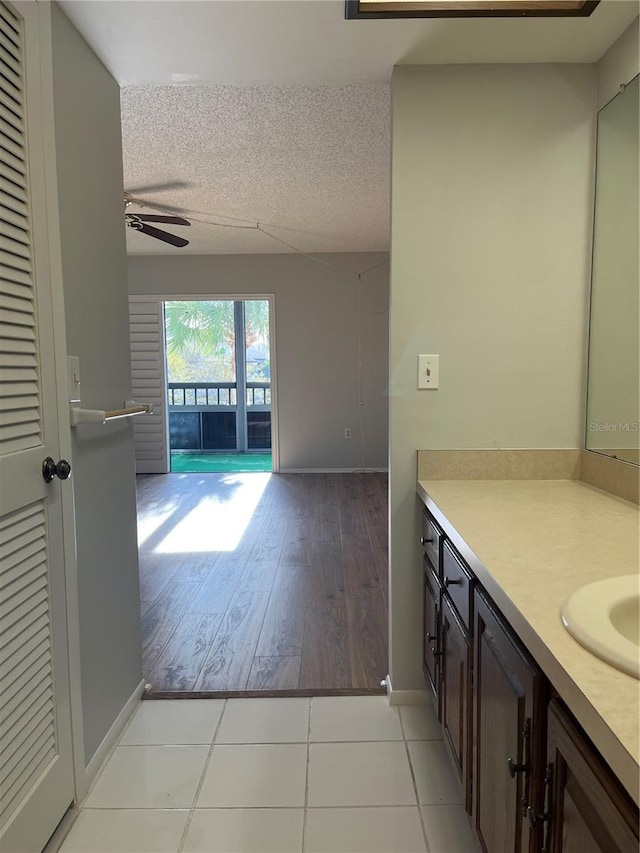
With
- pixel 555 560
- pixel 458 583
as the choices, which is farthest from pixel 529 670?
pixel 458 583

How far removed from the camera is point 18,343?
1235 millimetres

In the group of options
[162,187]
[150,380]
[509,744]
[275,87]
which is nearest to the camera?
[509,744]

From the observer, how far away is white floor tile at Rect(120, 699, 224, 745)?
1.80 meters

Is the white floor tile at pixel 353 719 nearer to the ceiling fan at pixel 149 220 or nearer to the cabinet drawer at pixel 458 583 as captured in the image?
the cabinet drawer at pixel 458 583

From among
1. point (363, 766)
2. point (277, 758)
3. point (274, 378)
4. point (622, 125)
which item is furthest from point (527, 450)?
point (274, 378)

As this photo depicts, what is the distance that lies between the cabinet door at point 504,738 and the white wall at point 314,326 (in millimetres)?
4907

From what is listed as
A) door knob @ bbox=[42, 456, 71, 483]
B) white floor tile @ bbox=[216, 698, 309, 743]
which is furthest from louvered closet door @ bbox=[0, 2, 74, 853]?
white floor tile @ bbox=[216, 698, 309, 743]

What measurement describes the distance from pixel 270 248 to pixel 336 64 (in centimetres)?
412

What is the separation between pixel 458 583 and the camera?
1351 millimetres

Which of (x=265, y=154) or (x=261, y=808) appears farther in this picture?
(x=265, y=154)

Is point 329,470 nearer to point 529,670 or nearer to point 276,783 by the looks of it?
point 276,783

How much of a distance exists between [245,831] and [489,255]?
187 centimetres

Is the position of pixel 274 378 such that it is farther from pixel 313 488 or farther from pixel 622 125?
pixel 622 125

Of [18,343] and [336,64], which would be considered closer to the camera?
[18,343]
